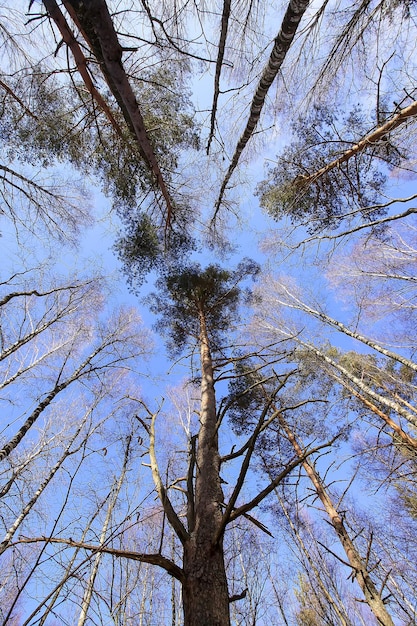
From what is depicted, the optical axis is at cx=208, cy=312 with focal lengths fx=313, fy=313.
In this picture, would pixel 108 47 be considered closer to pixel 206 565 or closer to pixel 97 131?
pixel 97 131

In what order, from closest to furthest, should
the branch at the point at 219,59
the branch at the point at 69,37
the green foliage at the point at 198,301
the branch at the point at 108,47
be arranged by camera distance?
the branch at the point at 108,47, the branch at the point at 69,37, the branch at the point at 219,59, the green foliage at the point at 198,301

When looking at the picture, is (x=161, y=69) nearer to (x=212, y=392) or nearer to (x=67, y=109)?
(x=67, y=109)

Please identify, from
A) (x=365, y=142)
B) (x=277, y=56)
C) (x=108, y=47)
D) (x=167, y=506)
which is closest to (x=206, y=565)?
(x=167, y=506)

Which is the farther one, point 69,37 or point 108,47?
point 69,37

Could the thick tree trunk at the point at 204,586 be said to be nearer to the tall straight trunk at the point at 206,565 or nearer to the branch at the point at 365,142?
the tall straight trunk at the point at 206,565

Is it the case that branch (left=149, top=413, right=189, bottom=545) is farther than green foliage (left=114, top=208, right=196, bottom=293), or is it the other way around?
green foliage (left=114, top=208, right=196, bottom=293)

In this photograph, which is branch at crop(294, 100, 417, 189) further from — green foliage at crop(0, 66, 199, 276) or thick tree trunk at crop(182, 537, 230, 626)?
thick tree trunk at crop(182, 537, 230, 626)

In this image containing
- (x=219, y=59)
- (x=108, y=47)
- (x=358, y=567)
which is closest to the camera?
(x=108, y=47)

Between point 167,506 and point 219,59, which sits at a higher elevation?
point 219,59

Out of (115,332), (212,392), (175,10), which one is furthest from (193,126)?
(115,332)

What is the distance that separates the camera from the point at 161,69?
463cm

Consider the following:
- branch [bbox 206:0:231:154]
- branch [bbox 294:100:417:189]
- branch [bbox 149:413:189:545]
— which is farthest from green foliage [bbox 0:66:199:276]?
branch [bbox 149:413:189:545]

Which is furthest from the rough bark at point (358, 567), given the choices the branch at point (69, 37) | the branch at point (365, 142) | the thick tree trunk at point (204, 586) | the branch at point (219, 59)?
the branch at point (69, 37)

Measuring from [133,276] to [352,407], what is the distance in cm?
705
